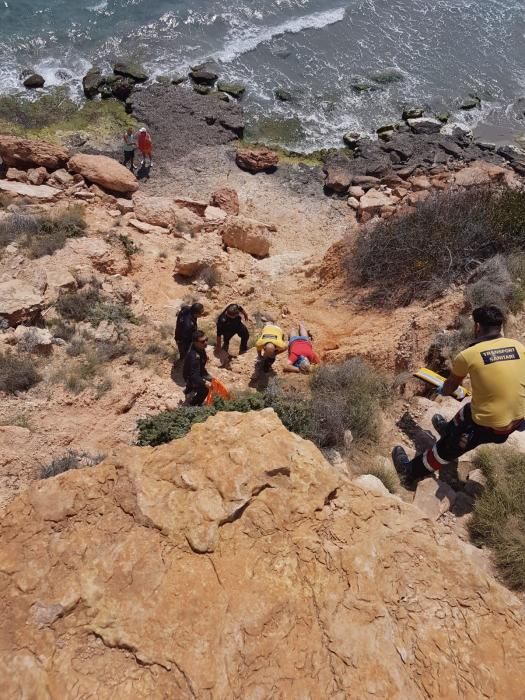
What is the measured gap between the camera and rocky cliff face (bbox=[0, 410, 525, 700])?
2.51 m

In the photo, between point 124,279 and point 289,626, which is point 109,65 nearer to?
point 124,279

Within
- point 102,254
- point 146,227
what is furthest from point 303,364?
point 146,227

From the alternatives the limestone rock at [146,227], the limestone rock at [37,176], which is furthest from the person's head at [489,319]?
the limestone rock at [37,176]

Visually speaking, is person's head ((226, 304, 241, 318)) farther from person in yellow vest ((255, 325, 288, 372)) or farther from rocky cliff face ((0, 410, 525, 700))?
rocky cliff face ((0, 410, 525, 700))

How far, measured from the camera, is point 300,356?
24.2 ft

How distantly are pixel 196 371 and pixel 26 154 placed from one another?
11.0 m

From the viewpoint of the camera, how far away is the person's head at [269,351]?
734 cm

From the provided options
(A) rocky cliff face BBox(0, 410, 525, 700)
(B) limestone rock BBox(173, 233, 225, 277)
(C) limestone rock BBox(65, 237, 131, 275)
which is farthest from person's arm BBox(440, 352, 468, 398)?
(C) limestone rock BBox(65, 237, 131, 275)

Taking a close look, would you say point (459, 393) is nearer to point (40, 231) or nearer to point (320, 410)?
point (320, 410)

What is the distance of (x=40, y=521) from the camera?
3084 mm

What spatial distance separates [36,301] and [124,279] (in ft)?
6.96

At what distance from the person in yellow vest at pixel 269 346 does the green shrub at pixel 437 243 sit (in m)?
2.40

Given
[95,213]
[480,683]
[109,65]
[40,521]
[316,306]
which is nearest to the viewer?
[480,683]

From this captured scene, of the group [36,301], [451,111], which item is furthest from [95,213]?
[451,111]
